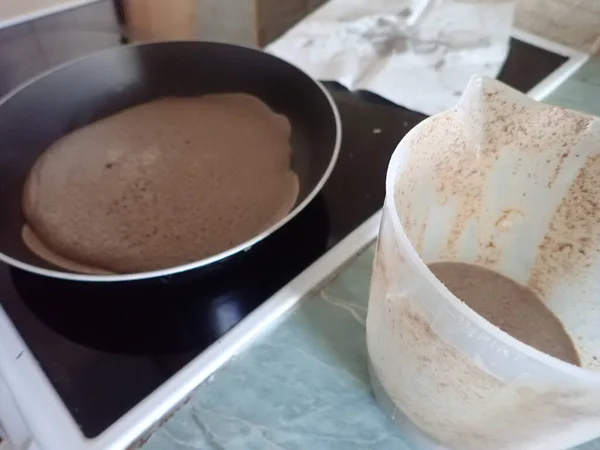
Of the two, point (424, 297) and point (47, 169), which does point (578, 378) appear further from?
point (47, 169)

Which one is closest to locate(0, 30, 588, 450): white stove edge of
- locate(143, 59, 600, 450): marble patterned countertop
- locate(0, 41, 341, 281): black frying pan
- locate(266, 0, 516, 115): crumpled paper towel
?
locate(143, 59, 600, 450): marble patterned countertop

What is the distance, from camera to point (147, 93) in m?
0.73

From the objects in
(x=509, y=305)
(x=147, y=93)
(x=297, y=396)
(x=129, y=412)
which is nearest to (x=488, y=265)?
(x=509, y=305)

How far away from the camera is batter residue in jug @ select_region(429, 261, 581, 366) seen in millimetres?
441

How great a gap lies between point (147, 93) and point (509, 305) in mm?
500

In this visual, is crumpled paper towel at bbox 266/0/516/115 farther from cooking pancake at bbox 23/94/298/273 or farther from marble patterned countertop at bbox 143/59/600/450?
marble patterned countertop at bbox 143/59/600/450

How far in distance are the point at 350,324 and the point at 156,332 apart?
15 centimetres

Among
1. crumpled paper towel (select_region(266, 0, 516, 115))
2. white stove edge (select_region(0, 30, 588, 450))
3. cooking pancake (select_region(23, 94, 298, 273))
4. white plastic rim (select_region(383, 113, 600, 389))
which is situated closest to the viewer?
white plastic rim (select_region(383, 113, 600, 389))

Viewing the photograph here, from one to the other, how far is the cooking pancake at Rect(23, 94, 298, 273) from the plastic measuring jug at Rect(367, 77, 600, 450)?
179 millimetres

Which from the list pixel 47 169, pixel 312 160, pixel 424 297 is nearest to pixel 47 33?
pixel 47 169

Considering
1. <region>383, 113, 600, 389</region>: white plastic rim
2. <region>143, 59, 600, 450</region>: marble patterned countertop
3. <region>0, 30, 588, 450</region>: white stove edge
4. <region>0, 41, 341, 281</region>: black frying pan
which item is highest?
<region>383, 113, 600, 389</region>: white plastic rim

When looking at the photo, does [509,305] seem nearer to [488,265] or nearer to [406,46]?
[488,265]

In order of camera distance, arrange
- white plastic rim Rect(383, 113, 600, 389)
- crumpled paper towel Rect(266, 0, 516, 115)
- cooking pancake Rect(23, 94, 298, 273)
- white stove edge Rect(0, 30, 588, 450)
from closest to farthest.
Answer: white plastic rim Rect(383, 113, 600, 389) < white stove edge Rect(0, 30, 588, 450) < cooking pancake Rect(23, 94, 298, 273) < crumpled paper towel Rect(266, 0, 516, 115)

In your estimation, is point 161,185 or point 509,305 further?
point 161,185
